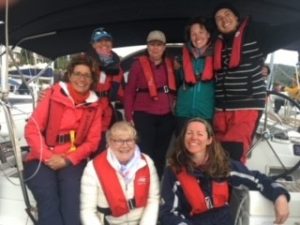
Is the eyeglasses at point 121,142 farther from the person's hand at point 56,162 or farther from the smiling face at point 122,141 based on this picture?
the person's hand at point 56,162

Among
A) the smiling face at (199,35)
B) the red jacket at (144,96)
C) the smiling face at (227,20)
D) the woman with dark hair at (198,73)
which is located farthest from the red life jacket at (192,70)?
the red jacket at (144,96)

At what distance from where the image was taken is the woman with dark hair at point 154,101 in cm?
378

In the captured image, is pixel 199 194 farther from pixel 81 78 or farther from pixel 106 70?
pixel 106 70

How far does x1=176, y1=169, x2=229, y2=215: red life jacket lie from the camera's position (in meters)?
2.77

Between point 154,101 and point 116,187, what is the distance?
1.17 m

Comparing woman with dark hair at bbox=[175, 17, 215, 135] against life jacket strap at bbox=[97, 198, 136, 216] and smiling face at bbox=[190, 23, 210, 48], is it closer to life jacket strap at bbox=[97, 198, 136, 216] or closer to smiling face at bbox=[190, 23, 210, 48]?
smiling face at bbox=[190, 23, 210, 48]

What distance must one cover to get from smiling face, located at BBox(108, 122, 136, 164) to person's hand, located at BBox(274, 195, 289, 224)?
0.91 metres

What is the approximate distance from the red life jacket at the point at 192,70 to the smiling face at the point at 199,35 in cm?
11

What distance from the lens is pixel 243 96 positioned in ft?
10.5

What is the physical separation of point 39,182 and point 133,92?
49.6 inches

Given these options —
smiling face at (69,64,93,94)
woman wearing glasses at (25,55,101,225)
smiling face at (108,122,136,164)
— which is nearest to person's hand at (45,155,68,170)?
woman wearing glasses at (25,55,101,225)

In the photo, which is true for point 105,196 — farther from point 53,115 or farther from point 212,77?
point 212,77

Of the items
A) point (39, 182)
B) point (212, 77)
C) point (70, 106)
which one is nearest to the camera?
point (39, 182)

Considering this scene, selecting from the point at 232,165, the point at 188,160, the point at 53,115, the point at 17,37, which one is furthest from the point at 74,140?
the point at 17,37
